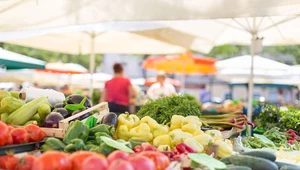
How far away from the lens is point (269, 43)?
944cm

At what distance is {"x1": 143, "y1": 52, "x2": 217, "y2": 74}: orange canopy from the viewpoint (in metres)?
15.9

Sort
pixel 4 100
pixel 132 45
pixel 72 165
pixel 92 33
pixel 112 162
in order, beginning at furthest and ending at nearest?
1. pixel 132 45
2. pixel 92 33
3. pixel 4 100
4. pixel 72 165
5. pixel 112 162

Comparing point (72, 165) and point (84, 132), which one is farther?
point (84, 132)

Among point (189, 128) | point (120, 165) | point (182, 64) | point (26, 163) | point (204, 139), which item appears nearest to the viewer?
point (120, 165)

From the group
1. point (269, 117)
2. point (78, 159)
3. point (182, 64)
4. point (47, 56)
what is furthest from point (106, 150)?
point (47, 56)

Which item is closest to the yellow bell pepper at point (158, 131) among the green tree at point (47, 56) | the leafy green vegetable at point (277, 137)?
the leafy green vegetable at point (277, 137)

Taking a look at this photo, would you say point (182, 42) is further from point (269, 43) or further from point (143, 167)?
point (143, 167)

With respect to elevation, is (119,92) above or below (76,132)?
above

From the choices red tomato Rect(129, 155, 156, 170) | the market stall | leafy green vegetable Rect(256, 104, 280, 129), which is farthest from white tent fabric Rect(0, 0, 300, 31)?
leafy green vegetable Rect(256, 104, 280, 129)

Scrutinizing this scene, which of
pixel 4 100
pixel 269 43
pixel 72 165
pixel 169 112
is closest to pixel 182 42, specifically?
pixel 269 43

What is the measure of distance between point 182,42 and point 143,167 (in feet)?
23.1

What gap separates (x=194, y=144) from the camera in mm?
3289

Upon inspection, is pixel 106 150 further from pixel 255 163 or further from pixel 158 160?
pixel 255 163

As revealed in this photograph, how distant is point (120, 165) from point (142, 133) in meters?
1.39
